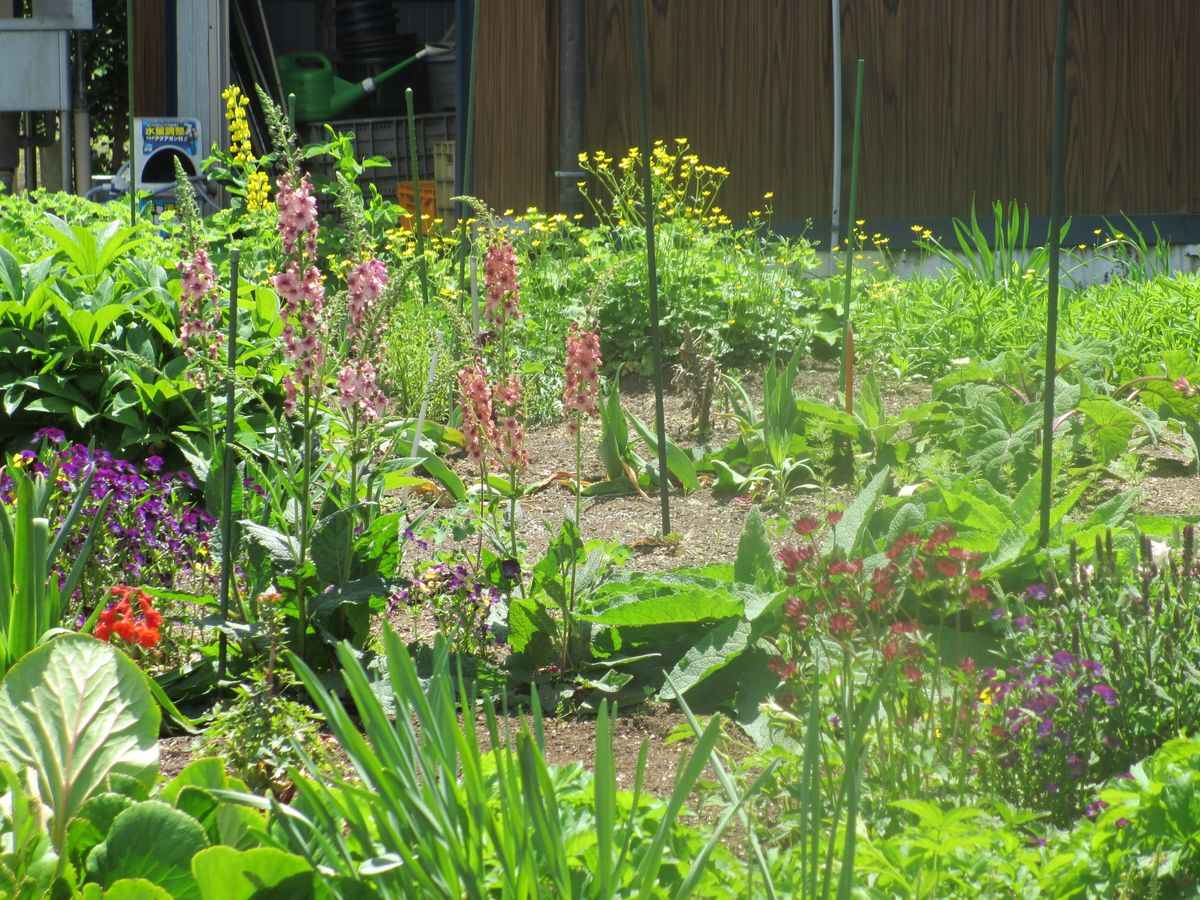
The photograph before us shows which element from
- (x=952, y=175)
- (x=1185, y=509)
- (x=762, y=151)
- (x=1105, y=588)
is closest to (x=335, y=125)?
(x=762, y=151)

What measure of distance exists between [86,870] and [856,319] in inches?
170

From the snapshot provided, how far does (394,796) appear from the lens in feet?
4.17

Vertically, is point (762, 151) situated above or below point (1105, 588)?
above

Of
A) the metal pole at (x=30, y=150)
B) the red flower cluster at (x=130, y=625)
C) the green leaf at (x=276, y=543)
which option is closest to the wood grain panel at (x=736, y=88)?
the metal pole at (x=30, y=150)

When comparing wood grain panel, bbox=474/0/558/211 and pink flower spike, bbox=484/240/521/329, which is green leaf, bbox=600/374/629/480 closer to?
pink flower spike, bbox=484/240/521/329

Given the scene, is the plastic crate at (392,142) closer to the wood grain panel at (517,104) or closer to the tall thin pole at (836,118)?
the wood grain panel at (517,104)

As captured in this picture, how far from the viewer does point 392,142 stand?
11438 millimetres

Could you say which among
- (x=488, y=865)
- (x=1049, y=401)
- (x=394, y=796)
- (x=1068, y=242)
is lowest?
(x=488, y=865)

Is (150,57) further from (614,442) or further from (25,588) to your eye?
(25,588)

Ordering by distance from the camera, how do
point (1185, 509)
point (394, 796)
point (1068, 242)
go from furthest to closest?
point (1068, 242)
point (1185, 509)
point (394, 796)

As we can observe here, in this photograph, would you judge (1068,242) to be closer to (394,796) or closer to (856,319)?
(856,319)

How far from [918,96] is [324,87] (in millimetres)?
5759

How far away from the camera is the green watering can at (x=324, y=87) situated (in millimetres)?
11383

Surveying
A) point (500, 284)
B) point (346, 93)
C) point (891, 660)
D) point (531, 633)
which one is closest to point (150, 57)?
point (346, 93)
